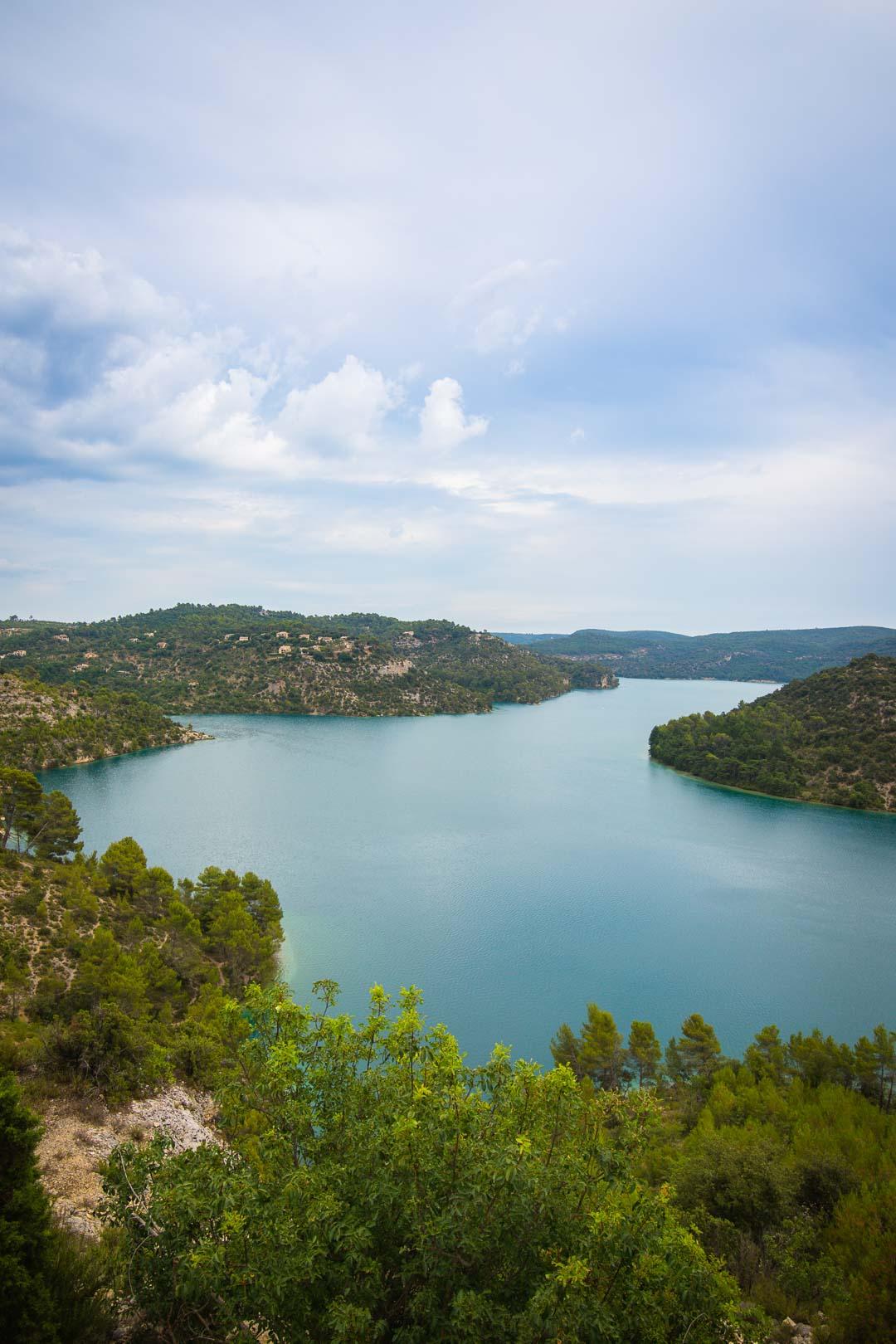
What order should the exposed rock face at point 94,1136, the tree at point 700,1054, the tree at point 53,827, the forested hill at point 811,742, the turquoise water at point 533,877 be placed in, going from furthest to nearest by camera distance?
the forested hill at point 811,742, the tree at point 53,827, the turquoise water at point 533,877, the tree at point 700,1054, the exposed rock face at point 94,1136

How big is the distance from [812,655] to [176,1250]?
225323mm

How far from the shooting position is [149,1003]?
706 inches

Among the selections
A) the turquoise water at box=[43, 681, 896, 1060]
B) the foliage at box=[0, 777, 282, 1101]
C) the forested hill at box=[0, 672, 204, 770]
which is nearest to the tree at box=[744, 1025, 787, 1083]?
the turquoise water at box=[43, 681, 896, 1060]

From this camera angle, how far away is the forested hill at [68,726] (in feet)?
191

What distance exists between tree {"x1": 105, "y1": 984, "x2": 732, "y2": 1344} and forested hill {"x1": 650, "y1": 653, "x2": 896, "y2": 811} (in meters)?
62.7

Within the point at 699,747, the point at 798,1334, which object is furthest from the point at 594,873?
the point at 699,747

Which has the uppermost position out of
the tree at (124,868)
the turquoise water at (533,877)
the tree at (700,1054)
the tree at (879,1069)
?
the tree at (124,868)

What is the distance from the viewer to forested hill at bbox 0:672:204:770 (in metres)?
58.2

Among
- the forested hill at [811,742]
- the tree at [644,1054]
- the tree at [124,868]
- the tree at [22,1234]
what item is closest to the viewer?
the tree at [22,1234]

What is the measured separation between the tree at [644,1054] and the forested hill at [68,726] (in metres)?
54.7

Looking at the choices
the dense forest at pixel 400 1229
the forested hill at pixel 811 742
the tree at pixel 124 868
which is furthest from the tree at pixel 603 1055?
the forested hill at pixel 811 742

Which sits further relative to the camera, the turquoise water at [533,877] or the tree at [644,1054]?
the turquoise water at [533,877]

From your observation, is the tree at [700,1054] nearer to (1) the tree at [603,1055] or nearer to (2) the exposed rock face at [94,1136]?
(1) the tree at [603,1055]

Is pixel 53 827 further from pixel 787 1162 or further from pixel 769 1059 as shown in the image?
pixel 787 1162
